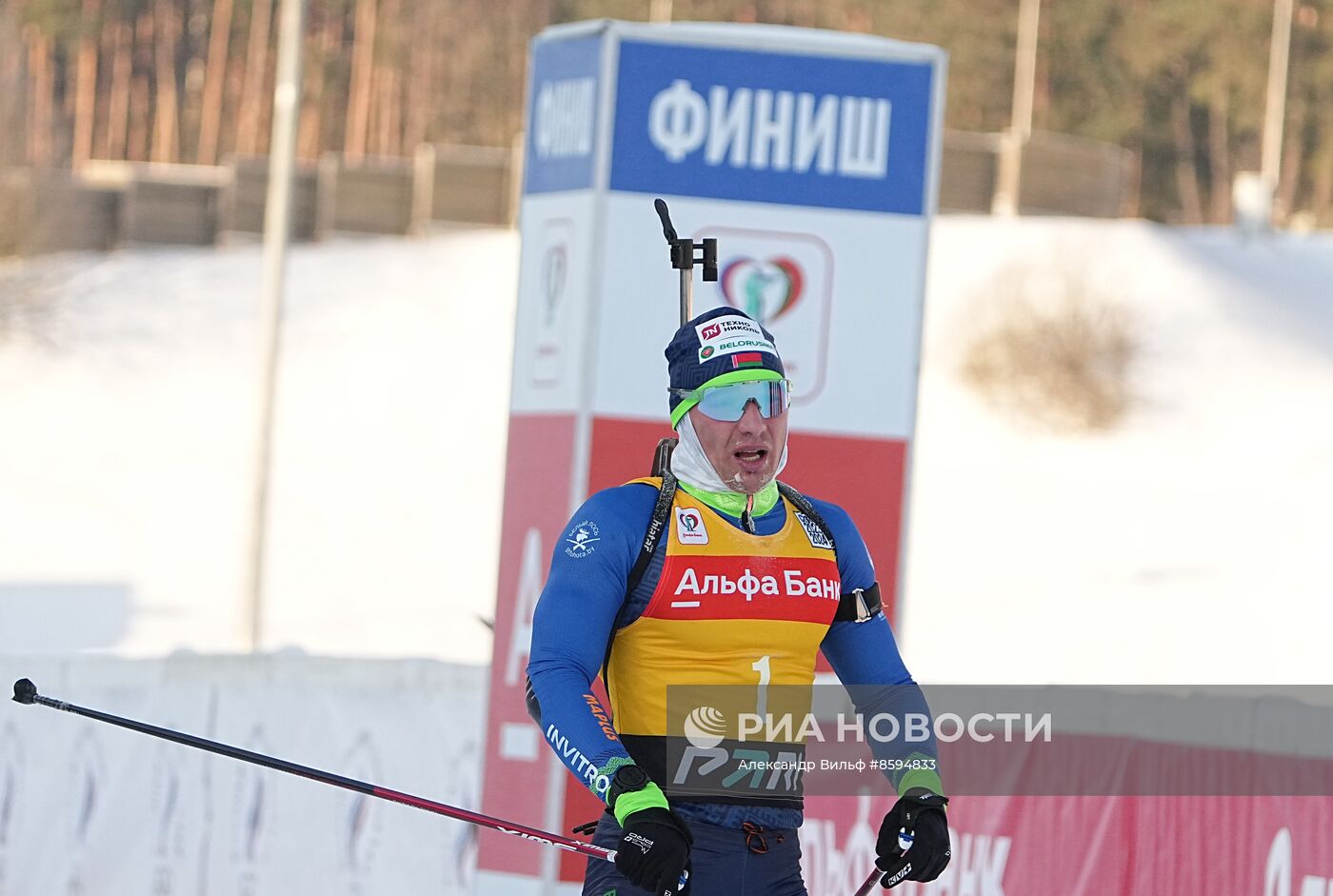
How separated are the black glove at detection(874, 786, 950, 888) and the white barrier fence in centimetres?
578

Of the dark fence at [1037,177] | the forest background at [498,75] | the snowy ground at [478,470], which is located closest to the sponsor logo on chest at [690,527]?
the snowy ground at [478,470]

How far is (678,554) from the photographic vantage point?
4738 mm

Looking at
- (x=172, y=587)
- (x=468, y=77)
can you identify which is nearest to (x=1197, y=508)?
(x=172, y=587)

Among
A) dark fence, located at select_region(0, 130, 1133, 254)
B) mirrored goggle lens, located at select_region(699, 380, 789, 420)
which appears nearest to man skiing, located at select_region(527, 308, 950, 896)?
mirrored goggle lens, located at select_region(699, 380, 789, 420)

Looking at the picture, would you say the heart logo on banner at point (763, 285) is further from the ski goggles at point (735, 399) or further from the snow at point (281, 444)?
the snow at point (281, 444)

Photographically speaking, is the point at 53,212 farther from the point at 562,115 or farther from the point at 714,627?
the point at 714,627

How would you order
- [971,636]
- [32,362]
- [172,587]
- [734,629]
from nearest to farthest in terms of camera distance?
[734,629] < [971,636] < [172,587] < [32,362]

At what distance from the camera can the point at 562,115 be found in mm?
7480

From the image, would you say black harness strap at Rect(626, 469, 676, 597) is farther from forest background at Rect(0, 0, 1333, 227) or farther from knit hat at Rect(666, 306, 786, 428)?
forest background at Rect(0, 0, 1333, 227)

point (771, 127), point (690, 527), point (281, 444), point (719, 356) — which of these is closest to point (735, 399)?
point (719, 356)

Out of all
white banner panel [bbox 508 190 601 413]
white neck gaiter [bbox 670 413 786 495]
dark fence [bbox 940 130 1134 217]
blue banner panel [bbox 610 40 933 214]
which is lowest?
white neck gaiter [bbox 670 413 786 495]

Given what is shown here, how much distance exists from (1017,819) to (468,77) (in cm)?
5518

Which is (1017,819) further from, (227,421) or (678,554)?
(227,421)

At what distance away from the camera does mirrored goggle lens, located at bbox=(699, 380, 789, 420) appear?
15.8ft
